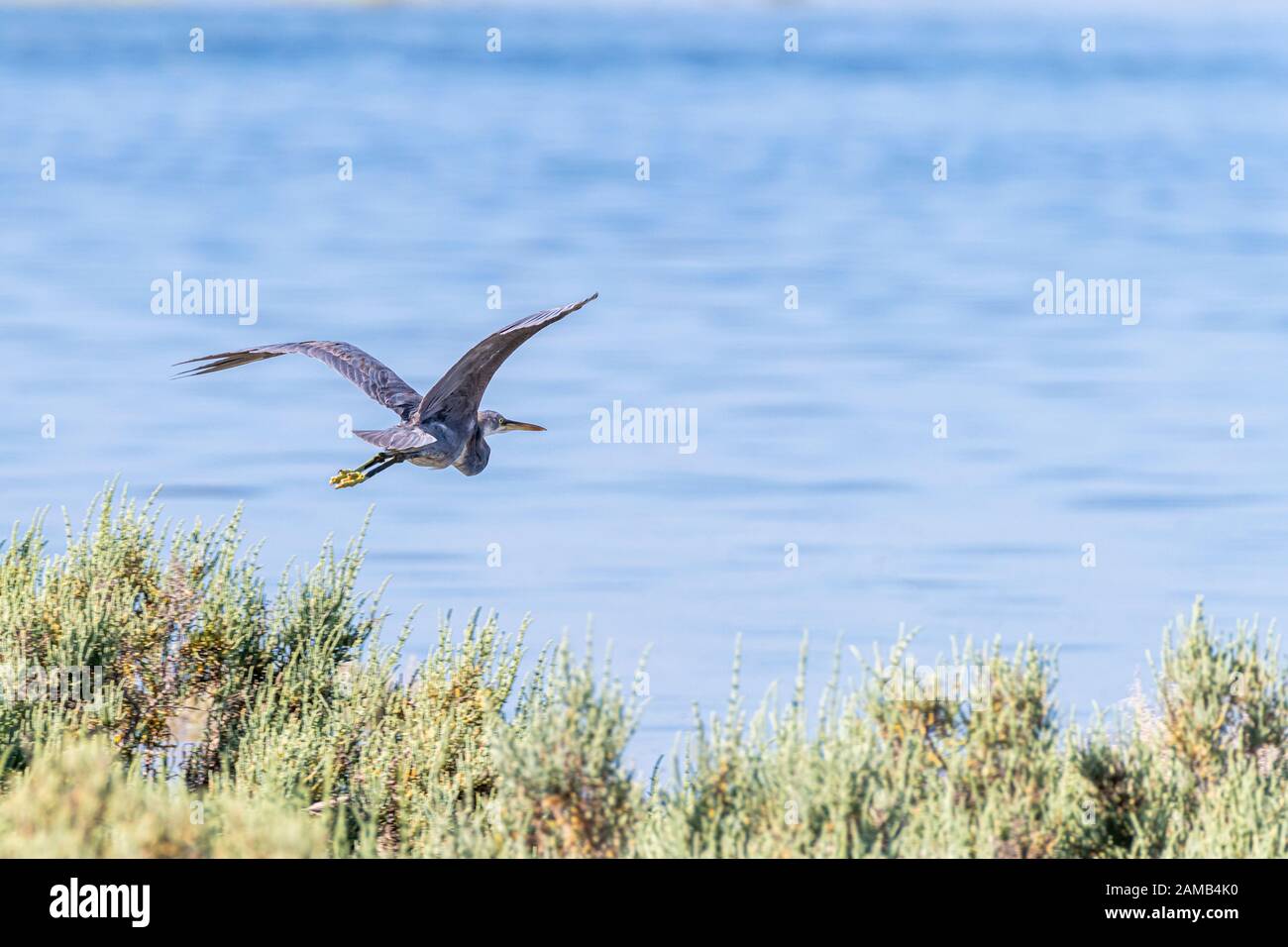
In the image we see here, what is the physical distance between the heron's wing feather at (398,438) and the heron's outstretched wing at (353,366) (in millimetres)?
440

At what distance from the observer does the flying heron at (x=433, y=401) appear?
261 inches

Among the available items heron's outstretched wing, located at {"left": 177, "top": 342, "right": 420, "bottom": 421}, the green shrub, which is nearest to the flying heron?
heron's outstretched wing, located at {"left": 177, "top": 342, "right": 420, "bottom": 421}

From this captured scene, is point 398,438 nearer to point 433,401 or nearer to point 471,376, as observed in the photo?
point 433,401

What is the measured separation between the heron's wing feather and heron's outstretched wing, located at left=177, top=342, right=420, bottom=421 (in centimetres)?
44

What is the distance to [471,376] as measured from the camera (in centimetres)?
689

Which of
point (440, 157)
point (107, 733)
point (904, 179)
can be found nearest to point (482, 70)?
point (440, 157)

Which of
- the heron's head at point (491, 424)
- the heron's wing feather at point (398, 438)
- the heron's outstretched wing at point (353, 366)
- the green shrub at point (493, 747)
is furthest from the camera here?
the heron's head at point (491, 424)

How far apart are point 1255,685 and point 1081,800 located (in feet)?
2.72

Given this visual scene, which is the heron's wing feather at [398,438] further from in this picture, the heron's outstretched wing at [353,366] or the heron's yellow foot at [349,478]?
the heron's outstretched wing at [353,366]

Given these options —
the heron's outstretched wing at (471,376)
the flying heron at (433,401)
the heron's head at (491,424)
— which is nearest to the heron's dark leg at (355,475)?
the flying heron at (433,401)

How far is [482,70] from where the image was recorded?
60250 mm
